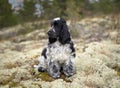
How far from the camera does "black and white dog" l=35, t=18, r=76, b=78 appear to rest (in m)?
10.8

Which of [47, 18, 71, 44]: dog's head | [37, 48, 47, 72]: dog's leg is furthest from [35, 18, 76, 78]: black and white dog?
[37, 48, 47, 72]: dog's leg

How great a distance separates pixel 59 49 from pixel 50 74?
4.26 ft

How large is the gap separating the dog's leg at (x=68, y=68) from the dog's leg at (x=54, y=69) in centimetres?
28

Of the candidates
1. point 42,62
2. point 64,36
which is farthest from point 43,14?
point 64,36

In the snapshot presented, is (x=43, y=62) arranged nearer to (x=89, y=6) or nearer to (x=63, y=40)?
(x=63, y=40)

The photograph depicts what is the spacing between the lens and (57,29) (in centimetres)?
1082

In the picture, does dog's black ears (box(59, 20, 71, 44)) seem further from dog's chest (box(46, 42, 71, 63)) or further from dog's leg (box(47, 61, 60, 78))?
dog's leg (box(47, 61, 60, 78))

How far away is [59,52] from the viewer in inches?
429

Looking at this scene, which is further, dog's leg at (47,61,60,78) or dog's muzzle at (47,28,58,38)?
dog's leg at (47,61,60,78)

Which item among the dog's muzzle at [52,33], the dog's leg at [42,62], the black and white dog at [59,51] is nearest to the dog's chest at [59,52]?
the black and white dog at [59,51]

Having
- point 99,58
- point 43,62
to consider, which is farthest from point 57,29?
point 99,58

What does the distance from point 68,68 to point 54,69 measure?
1.94 ft

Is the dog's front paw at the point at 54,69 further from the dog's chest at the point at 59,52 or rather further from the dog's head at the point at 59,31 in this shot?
the dog's head at the point at 59,31

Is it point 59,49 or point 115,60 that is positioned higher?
point 59,49
